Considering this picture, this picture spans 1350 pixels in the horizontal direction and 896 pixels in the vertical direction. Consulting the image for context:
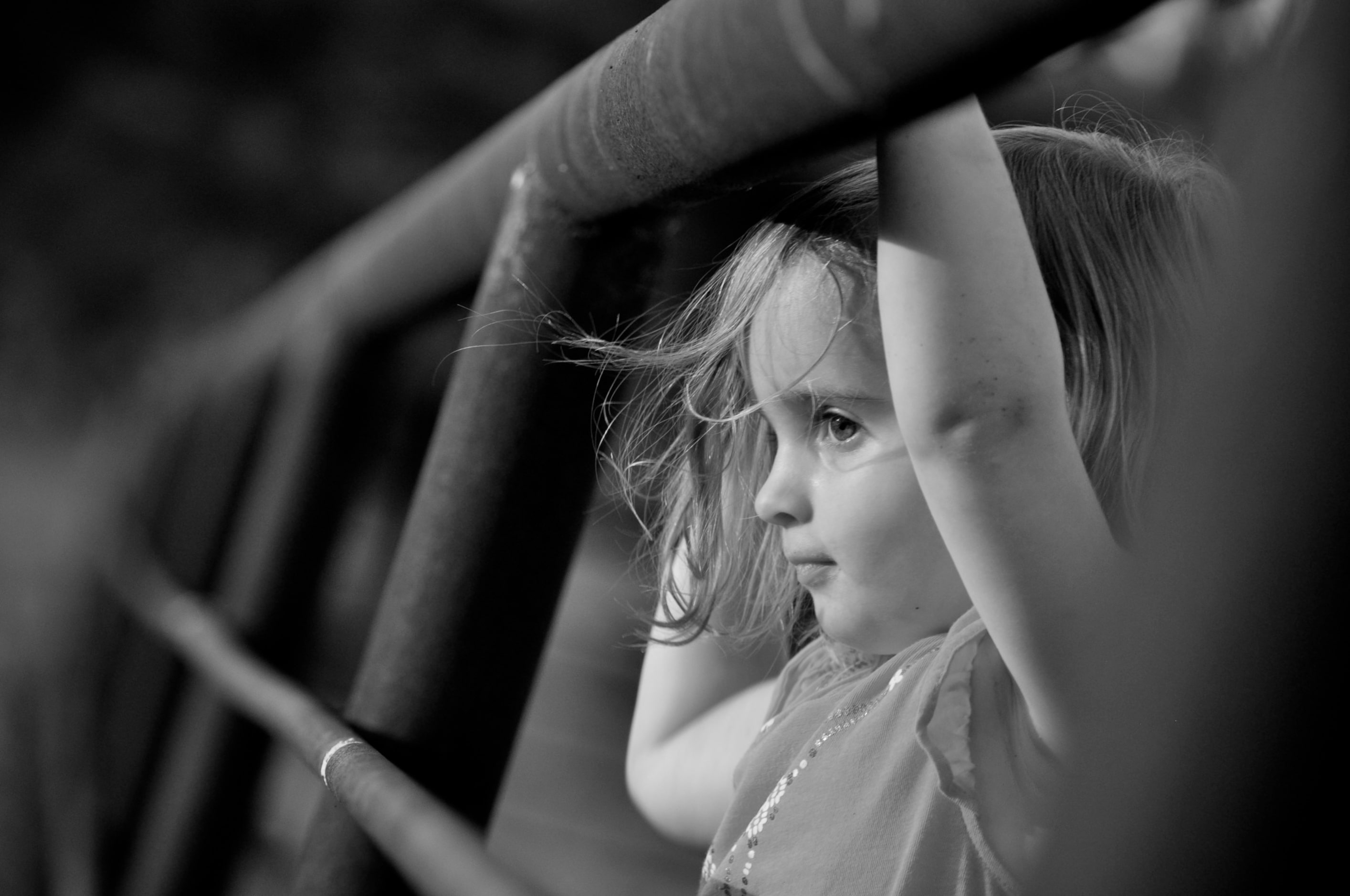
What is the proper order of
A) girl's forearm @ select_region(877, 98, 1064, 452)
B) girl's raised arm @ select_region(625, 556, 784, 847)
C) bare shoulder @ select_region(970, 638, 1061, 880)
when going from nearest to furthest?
girl's forearm @ select_region(877, 98, 1064, 452) → bare shoulder @ select_region(970, 638, 1061, 880) → girl's raised arm @ select_region(625, 556, 784, 847)

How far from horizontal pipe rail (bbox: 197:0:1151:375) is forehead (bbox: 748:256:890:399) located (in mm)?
84

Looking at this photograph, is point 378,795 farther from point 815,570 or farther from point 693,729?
point 693,729

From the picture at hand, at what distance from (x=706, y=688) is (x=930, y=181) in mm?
471

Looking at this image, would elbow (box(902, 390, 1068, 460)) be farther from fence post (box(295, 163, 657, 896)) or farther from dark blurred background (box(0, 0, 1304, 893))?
dark blurred background (box(0, 0, 1304, 893))

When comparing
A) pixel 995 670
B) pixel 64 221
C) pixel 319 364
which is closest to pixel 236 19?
pixel 64 221

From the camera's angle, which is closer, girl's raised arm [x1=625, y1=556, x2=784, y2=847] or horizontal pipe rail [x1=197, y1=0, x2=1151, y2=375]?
horizontal pipe rail [x1=197, y1=0, x2=1151, y2=375]

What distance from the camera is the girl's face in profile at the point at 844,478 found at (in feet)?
1.55

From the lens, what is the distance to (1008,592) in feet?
1.14

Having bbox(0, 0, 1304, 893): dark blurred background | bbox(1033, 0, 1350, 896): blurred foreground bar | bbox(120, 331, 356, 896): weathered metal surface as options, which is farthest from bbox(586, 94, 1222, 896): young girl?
bbox(0, 0, 1304, 893): dark blurred background

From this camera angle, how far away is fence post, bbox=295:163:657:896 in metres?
0.51

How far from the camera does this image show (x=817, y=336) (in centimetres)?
48

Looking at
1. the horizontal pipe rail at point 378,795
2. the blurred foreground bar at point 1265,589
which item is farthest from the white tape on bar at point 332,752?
the blurred foreground bar at point 1265,589

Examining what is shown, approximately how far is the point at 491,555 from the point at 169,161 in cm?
330

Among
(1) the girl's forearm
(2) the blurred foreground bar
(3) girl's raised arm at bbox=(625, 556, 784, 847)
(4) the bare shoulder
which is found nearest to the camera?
(2) the blurred foreground bar
